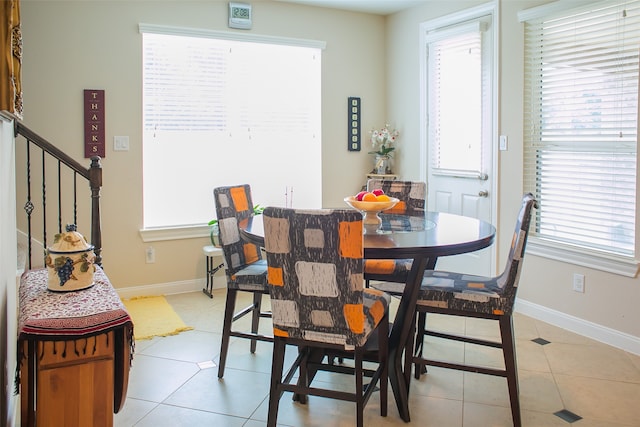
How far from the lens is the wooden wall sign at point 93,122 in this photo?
4324 mm

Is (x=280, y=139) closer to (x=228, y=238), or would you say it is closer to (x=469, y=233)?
(x=228, y=238)

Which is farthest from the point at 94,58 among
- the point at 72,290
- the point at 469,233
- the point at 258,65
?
the point at 469,233

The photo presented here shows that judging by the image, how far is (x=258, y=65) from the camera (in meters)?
4.98

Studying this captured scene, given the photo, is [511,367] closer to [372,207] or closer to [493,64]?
[372,207]

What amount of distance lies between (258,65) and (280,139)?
0.66 meters

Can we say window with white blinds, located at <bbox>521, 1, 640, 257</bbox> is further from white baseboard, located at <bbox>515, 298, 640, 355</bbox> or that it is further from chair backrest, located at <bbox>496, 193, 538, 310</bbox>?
chair backrest, located at <bbox>496, 193, 538, 310</bbox>

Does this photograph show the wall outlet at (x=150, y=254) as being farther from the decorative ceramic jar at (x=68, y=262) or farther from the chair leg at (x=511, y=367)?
the chair leg at (x=511, y=367)

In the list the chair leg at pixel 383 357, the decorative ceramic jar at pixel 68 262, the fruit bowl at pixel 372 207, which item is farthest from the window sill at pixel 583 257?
the decorative ceramic jar at pixel 68 262

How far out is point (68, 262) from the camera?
2.43 metres

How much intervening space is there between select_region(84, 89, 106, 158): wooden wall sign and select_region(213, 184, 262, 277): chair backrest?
1.62m

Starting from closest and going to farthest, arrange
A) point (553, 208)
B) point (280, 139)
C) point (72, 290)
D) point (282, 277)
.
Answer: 1. point (282, 277)
2. point (72, 290)
3. point (553, 208)
4. point (280, 139)

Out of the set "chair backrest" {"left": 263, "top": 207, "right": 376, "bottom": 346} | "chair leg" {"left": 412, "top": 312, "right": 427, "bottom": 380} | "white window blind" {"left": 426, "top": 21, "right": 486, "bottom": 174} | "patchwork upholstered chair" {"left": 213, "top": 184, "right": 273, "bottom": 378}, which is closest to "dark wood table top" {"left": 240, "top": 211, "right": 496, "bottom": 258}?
"patchwork upholstered chair" {"left": 213, "top": 184, "right": 273, "bottom": 378}

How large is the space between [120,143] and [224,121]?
87 centimetres

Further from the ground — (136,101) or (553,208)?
(136,101)
